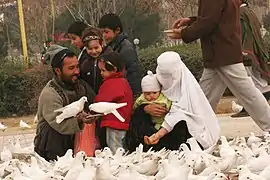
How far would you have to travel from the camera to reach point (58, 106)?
5.34 metres

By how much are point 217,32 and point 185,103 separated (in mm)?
848

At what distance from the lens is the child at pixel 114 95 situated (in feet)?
17.7

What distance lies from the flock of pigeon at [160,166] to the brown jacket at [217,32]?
3.33 ft

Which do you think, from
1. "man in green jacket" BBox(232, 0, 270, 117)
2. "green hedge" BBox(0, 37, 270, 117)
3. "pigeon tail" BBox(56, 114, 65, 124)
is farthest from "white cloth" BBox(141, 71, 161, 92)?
"green hedge" BBox(0, 37, 270, 117)

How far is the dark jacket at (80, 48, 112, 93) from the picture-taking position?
18.8 feet

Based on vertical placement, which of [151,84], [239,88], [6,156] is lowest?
[6,156]

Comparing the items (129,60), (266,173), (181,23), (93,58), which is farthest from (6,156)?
(266,173)

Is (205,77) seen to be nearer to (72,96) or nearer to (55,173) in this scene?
(72,96)

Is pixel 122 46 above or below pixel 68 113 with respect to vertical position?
above

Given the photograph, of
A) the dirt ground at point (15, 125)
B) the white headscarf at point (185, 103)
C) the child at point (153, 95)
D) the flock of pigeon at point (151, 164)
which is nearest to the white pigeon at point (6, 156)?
the flock of pigeon at point (151, 164)

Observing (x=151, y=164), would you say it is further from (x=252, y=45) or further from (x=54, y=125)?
(x=252, y=45)

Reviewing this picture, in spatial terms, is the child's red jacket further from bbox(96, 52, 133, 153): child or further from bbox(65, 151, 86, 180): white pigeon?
bbox(65, 151, 86, 180): white pigeon

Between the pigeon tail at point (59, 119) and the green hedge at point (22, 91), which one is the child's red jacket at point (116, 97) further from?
the green hedge at point (22, 91)

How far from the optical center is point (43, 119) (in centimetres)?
545
